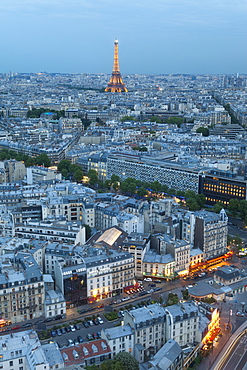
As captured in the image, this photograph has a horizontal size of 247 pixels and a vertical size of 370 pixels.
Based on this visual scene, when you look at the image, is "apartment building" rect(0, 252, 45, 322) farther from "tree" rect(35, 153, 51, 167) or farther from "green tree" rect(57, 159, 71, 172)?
"tree" rect(35, 153, 51, 167)

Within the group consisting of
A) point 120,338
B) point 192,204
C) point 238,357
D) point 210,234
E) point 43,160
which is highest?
point 43,160

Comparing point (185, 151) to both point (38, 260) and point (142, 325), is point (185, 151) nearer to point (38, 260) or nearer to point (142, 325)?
point (38, 260)

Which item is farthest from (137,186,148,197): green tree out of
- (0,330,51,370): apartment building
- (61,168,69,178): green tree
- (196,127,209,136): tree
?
(196,127,209,136): tree

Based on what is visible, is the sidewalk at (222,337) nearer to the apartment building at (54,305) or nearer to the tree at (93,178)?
the apartment building at (54,305)

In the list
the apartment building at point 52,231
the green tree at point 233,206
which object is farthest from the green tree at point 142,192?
the apartment building at point 52,231

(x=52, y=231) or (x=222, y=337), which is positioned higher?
(x=52, y=231)

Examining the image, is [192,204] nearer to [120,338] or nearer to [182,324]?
[182,324]

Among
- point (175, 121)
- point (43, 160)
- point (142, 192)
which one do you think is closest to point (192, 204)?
point (142, 192)

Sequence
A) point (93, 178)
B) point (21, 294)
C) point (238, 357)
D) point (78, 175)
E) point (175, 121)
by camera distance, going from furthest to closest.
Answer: point (175, 121) → point (78, 175) → point (93, 178) → point (21, 294) → point (238, 357)

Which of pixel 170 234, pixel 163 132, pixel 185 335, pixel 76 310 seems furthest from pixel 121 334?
pixel 163 132
